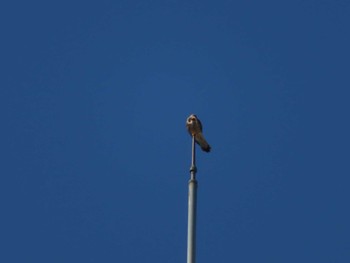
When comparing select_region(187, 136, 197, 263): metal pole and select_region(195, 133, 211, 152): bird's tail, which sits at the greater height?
select_region(195, 133, 211, 152): bird's tail

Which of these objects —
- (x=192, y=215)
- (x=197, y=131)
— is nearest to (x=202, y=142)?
(x=197, y=131)

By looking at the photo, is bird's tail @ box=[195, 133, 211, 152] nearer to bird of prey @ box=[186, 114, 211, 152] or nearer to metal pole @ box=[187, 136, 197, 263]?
bird of prey @ box=[186, 114, 211, 152]

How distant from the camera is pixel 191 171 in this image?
39719 mm

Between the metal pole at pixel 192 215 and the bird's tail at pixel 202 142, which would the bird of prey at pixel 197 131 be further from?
the metal pole at pixel 192 215

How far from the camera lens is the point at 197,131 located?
41594mm

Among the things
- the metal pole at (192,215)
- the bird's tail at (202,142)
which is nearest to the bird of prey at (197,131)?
the bird's tail at (202,142)

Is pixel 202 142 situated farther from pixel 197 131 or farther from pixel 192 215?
pixel 192 215

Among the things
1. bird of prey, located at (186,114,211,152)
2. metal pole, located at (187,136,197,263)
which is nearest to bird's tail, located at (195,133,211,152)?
bird of prey, located at (186,114,211,152)

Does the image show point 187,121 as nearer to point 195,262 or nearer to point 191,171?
point 191,171

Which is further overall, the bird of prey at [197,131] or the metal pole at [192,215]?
the bird of prey at [197,131]

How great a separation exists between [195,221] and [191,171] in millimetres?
1613

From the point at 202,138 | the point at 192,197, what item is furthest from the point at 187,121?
the point at 192,197

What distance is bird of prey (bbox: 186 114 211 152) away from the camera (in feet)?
136

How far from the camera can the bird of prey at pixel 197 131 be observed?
41.5 metres
